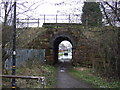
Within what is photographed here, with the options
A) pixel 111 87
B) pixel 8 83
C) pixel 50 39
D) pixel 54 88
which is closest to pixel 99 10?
pixel 111 87

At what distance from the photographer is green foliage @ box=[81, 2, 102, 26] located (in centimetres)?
1071

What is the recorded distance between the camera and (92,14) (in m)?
10.9

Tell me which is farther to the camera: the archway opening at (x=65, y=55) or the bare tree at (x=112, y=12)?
the archway opening at (x=65, y=55)

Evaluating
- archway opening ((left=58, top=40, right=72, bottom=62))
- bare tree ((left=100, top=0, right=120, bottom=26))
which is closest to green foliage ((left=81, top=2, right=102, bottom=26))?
bare tree ((left=100, top=0, right=120, bottom=26))

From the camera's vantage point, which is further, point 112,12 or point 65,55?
point 65,55

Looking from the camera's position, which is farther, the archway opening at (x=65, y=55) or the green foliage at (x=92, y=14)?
the archway opening at (x=65, y=55)

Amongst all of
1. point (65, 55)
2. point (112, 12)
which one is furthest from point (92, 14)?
point (65, 55)

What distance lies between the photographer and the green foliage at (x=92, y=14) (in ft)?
35.1

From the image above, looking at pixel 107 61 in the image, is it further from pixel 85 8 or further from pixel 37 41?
pixel 37 41

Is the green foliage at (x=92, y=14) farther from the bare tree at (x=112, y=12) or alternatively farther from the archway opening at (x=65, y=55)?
the archway opening at (x=65, y=55)

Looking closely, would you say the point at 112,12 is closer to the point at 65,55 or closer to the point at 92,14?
the point at 92,14

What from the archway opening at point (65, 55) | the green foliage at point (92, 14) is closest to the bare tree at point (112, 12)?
the green foliage at point (92, 14)

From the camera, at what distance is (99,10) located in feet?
35.3

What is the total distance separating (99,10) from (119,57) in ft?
10.4
